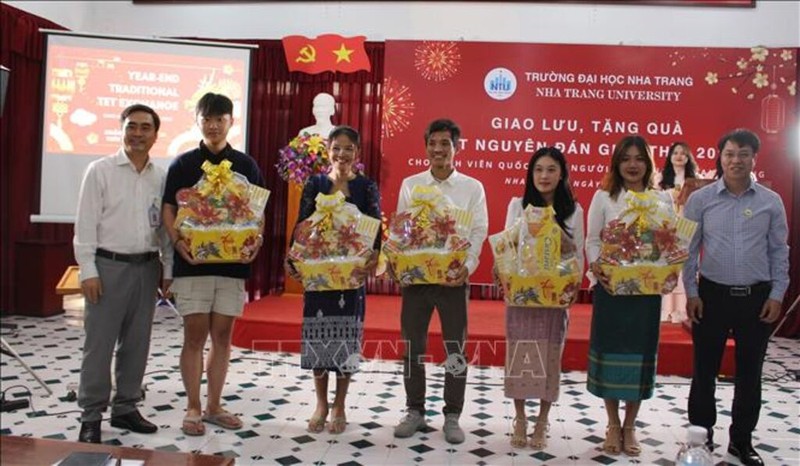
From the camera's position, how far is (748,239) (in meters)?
2.46

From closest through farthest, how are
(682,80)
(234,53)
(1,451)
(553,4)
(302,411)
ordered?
(1,451), (302,411), (234,53), (682,80), (553,4)

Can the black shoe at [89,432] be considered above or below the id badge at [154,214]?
below

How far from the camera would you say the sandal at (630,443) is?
2615 mm

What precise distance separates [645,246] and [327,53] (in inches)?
146

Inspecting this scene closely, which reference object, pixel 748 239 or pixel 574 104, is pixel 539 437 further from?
pixel 574 104

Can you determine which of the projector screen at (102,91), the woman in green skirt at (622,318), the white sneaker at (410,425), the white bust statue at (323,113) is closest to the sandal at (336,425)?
the white sneaker at (410,425)

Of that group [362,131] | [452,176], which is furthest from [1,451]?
[362,131]

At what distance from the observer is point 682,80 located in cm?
497

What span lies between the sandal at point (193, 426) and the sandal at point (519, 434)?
1.30 metres

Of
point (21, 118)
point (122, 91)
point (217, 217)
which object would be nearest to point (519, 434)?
point (217, 217)

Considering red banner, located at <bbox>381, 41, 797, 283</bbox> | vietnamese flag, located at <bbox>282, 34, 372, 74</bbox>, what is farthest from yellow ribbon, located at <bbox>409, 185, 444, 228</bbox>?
vietnamese flag, located at <bbox>282, 34, 372, 74</bbox>

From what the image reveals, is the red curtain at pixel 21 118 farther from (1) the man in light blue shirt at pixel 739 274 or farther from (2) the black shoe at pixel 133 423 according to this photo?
(1) the man in light blue shirt at pixel 739 274

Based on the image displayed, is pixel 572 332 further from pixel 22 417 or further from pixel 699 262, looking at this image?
pixel 22 417

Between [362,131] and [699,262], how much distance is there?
3.63 m
